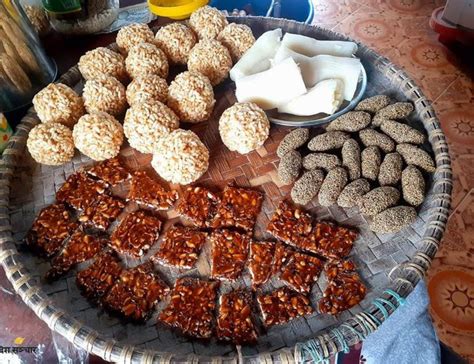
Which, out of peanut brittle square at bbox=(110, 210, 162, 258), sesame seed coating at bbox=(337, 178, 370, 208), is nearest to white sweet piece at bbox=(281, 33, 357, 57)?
sesame seed coating at bbox=(337, 178, 370, 208)

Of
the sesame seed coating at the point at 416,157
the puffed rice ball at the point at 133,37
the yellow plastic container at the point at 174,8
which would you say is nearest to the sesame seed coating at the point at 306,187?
the sesame seed coating at the point at 416,157

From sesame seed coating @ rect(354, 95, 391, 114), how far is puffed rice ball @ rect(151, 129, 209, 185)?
1.59 ft

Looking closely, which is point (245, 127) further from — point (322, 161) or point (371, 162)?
point (371, 162)

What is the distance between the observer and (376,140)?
3.68ft

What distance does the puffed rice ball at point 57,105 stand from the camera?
112 centimetres

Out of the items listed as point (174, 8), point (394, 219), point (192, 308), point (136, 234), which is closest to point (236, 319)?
point (192, 308)

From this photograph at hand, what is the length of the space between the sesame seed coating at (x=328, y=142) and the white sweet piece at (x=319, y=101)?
3.7 inches

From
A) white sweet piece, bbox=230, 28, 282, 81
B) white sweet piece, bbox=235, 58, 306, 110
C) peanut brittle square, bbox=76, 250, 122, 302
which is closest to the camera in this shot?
peanut brittle square, bbox=76, 250, 122, 302

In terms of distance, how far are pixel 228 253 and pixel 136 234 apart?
238 mm

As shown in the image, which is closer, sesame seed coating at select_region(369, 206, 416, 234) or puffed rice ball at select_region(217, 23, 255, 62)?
sesame seed coating at select_region(369, 206, 416, 234)

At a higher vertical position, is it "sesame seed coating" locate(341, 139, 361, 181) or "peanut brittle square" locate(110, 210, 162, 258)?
"sesame seed coating" locate(341, 139, 361, 181)

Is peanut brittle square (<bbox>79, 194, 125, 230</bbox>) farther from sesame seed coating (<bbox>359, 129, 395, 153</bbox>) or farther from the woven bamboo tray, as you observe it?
Answer: sesame seed coating (<bbox>359, 129, 395, 153</bbox>)

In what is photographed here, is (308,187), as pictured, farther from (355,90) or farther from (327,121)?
(355,90)

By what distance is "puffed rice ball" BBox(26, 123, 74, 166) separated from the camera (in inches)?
43.0
